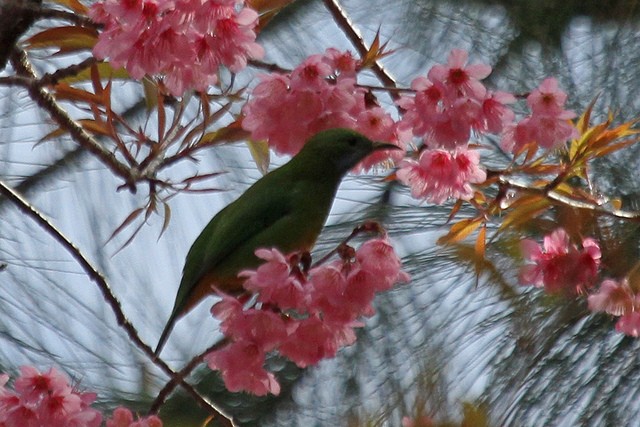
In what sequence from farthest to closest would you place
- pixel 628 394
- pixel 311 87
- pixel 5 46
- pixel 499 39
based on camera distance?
pixel 499 39, pixel 628 394, pixel 5 46, pixel 311 87

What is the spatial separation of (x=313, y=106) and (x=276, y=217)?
215 mm

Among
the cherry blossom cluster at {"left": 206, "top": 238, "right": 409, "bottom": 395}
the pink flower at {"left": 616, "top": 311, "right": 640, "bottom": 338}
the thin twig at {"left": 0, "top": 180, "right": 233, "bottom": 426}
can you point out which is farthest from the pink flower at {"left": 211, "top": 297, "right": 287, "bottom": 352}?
the pink flower at {"left": 616, "top": 311, "right": 640, "bottom": 338}

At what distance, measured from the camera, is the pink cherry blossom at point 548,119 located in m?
1.19

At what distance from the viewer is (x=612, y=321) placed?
170 centimetres

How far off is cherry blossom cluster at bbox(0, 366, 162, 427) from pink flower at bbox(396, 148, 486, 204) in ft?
1.37

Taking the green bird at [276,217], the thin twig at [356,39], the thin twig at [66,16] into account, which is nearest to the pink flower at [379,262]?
the green bird at [276,217]

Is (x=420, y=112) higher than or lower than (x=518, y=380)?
higher

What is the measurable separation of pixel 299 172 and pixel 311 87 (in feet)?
0.73

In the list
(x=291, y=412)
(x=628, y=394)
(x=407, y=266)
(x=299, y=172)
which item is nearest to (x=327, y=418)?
(x=291, y=412)

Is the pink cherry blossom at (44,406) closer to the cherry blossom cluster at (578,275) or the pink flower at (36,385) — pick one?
the pink flower at (36,385)

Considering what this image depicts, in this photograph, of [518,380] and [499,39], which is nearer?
[518,380]

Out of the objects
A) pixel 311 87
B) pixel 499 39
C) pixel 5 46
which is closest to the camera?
pixel 311 87

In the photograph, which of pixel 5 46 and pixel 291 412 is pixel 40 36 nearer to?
pixel 5 46

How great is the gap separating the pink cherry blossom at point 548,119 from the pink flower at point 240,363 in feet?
1.43
